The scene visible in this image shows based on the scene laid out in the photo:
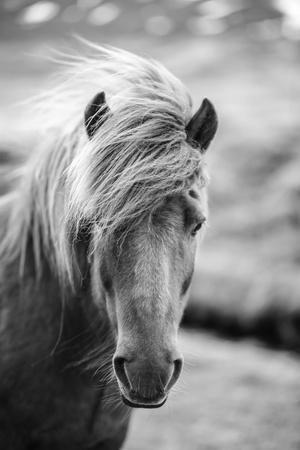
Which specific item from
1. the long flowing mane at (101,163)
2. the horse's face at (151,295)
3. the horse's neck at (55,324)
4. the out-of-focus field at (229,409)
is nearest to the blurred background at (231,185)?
the out-of-focus field at (229,409)

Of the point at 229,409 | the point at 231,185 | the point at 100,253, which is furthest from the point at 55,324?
the point at 231,185

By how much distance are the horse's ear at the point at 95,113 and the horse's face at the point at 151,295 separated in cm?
39

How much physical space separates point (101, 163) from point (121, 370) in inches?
28.5

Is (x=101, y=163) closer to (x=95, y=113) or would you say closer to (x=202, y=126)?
(x=95, y=113)

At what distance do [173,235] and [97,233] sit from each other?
0.27 meters

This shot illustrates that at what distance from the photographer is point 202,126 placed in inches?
78.7

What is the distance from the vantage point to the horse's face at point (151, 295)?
5.38ft

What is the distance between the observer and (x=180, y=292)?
190 centimetres

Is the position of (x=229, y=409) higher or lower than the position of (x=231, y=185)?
lower

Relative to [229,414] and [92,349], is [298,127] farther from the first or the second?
[92,349]

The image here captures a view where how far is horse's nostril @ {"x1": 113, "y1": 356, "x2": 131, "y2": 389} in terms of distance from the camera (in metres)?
1.68

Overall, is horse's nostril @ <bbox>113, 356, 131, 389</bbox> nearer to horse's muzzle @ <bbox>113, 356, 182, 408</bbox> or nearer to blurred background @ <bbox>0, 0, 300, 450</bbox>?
horse's muzzle @ <bbox>113, 356, 182, 408</bbox>

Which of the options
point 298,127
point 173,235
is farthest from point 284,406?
point 298,127

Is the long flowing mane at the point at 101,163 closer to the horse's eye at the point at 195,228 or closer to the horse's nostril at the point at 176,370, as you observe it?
the horse's eye at the point at 195,228
